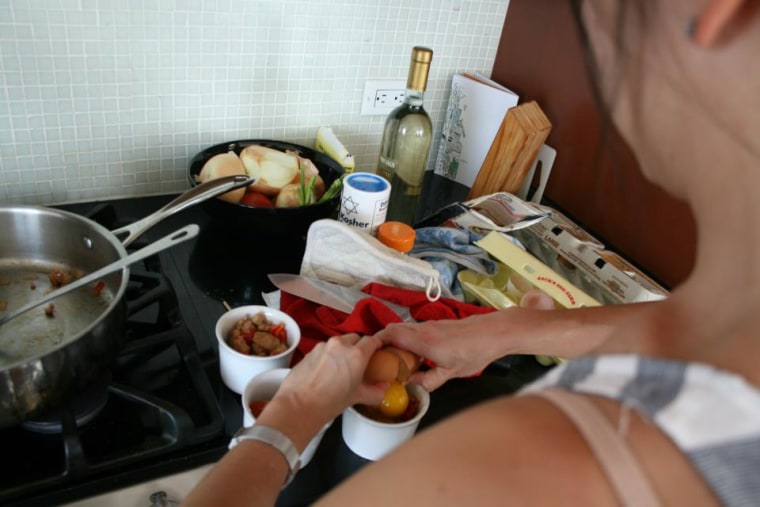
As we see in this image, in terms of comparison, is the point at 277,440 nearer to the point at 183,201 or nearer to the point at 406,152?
the point at 183,201

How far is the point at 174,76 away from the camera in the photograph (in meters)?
1.00

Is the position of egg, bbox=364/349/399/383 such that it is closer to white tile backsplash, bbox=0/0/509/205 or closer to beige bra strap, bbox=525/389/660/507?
beige bra strap, bbox=525/389/660/507

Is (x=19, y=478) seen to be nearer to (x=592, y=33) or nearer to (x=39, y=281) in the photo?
(x=39, y=281)

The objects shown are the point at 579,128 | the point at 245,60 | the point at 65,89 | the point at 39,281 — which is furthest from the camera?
the point at 579,128

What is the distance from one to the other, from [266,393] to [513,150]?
692 millimetres

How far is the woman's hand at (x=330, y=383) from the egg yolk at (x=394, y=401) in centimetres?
2

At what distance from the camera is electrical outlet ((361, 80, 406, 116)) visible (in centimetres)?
119

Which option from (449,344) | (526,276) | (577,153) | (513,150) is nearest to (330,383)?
(449,344)

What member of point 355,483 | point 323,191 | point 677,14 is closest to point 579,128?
point 323,191

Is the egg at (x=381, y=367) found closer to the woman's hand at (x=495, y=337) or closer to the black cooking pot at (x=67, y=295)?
the woman's hand at (x=495, y=337)

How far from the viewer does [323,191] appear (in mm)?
1059

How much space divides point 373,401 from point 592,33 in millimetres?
446

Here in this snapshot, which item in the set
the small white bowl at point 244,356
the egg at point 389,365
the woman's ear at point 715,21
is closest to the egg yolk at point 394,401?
the egg at point 389,365

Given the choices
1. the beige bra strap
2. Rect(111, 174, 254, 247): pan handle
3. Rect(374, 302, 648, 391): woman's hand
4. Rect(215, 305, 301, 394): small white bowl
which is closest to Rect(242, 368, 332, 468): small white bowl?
Rect(215, 305, 301, 394): small white bowl
